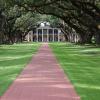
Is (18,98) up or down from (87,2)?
down

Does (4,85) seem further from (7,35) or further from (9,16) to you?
(7,35)

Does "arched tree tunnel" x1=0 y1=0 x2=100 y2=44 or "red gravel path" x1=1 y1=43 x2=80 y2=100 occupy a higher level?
"arched tree tunnel" x1=0 y1=0 x2=100 y2=44

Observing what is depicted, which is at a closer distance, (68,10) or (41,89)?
(41,89)

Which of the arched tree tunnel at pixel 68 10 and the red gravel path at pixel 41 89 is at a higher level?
the arched tree tunnel at pixel 68 10

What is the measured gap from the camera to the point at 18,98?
12102mm

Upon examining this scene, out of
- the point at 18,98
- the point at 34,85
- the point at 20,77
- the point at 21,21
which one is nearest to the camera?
the point at 18,98

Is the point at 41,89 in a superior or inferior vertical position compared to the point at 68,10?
inferior

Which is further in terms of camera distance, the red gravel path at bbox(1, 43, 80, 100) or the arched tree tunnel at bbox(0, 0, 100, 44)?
the arched tree tunnel at bbox(0, 0, 100, 44)

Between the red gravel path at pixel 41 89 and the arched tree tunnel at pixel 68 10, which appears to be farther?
the arched tree tunnel at pixel 68 10

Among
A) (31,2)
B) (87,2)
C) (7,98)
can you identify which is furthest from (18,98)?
(31,2)

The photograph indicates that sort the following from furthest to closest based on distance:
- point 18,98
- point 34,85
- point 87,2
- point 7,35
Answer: point 7,35
point 87,2
point 34,85
point 18,98

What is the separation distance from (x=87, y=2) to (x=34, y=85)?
1064 inches

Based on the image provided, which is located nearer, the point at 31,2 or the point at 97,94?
the point at 97,94

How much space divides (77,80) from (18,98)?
5143 millimetres
